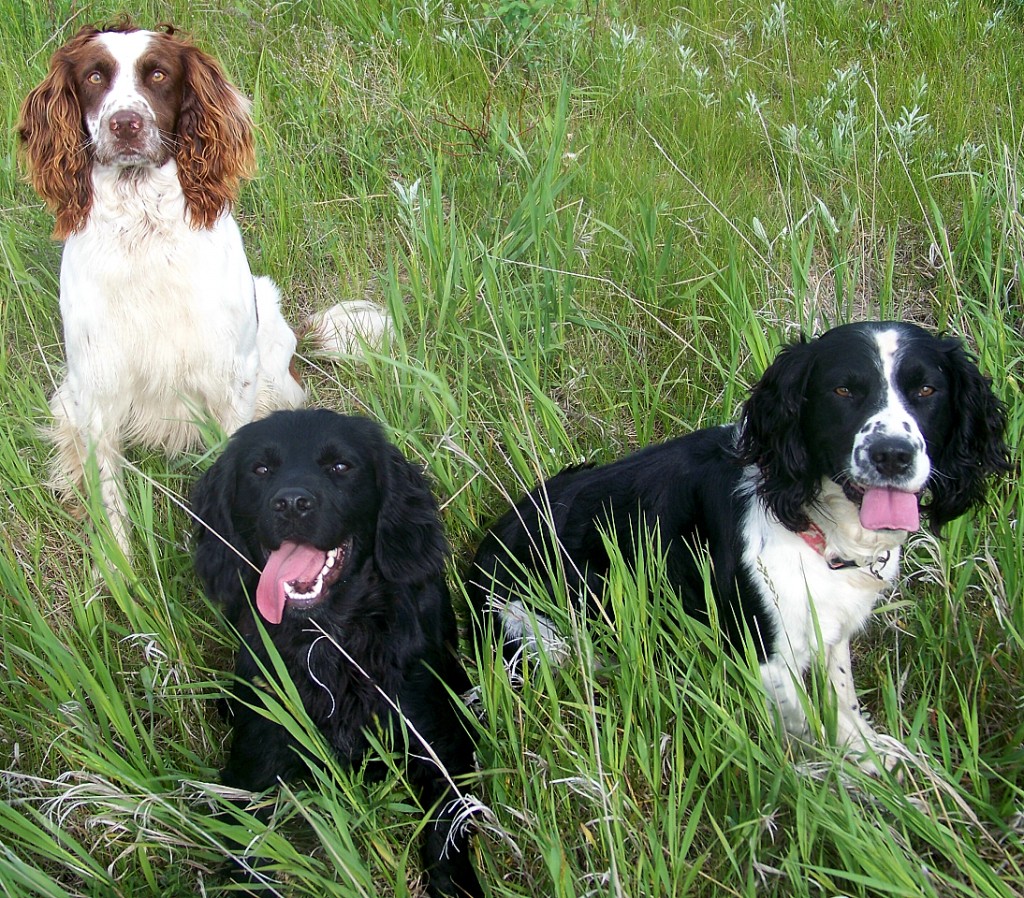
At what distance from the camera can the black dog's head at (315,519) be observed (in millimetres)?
2553

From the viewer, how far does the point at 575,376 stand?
3836mm

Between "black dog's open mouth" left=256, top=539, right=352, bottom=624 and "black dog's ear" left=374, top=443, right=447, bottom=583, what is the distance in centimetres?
12

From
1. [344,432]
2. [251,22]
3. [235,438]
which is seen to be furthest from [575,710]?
[251,22]

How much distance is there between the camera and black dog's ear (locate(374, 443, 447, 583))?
2697mm

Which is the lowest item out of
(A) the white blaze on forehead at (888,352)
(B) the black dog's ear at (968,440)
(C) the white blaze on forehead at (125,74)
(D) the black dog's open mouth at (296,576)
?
(D) the black dog's open mouth at (296,576)

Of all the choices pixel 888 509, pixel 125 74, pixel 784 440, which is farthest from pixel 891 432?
pixel 125 74

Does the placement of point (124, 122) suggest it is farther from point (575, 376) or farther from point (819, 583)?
point (819, 583)

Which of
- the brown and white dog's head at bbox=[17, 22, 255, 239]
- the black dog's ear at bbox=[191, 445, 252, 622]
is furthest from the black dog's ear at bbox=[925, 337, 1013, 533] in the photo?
the brown and white dog's head at bbox=[17, 22, 255, 239]

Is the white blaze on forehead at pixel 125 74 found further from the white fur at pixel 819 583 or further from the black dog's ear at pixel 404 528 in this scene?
the white fur at pixel 819 583

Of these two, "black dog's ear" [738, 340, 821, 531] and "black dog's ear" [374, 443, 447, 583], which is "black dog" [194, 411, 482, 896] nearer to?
"black dog's ear" [374, 443, 447, 583]

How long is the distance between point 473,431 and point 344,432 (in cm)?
64

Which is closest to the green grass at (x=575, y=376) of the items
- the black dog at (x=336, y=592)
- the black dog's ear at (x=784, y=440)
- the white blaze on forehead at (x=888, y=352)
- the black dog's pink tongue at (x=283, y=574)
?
the black dog at (x=336, y=592)

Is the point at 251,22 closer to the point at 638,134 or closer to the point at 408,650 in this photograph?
the point at 638,134

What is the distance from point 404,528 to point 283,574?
1.13ft
